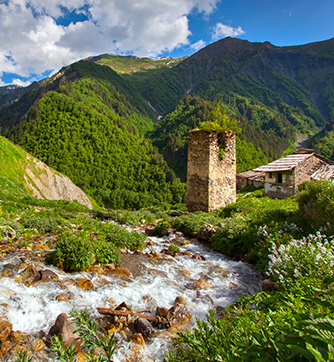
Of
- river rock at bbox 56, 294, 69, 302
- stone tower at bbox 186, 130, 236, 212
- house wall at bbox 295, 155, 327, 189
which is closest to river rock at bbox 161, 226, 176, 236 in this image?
stone tower at bbox 186, 130, 236, 212

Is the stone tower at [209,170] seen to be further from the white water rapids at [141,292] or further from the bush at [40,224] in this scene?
the bush at [40,224]

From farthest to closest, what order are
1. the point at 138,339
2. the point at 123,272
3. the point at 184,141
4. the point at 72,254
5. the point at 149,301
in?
1. the point at 184,141
2. the point at 123,272
3. the point at 72,254
4. the point at 149,301
5. the point at 138,339

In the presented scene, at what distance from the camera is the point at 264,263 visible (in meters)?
5.30

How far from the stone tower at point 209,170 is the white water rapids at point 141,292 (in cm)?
591

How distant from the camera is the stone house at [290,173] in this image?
26641 millimetres

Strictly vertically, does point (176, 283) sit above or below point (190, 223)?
below

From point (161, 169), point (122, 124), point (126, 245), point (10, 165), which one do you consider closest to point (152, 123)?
point (122, 124)

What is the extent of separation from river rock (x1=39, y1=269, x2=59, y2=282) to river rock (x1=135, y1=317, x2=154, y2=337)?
2.15 m

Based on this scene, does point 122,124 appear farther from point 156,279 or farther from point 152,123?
point 156,279

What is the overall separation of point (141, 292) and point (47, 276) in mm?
1961

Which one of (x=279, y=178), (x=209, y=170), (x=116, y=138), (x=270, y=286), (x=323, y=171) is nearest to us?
(x=270, y=286)

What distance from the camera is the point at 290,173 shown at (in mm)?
27031

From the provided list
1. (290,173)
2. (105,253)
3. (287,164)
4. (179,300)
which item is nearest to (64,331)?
(179,300)

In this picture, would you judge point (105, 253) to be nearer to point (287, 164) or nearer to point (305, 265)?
point (305, 265)
